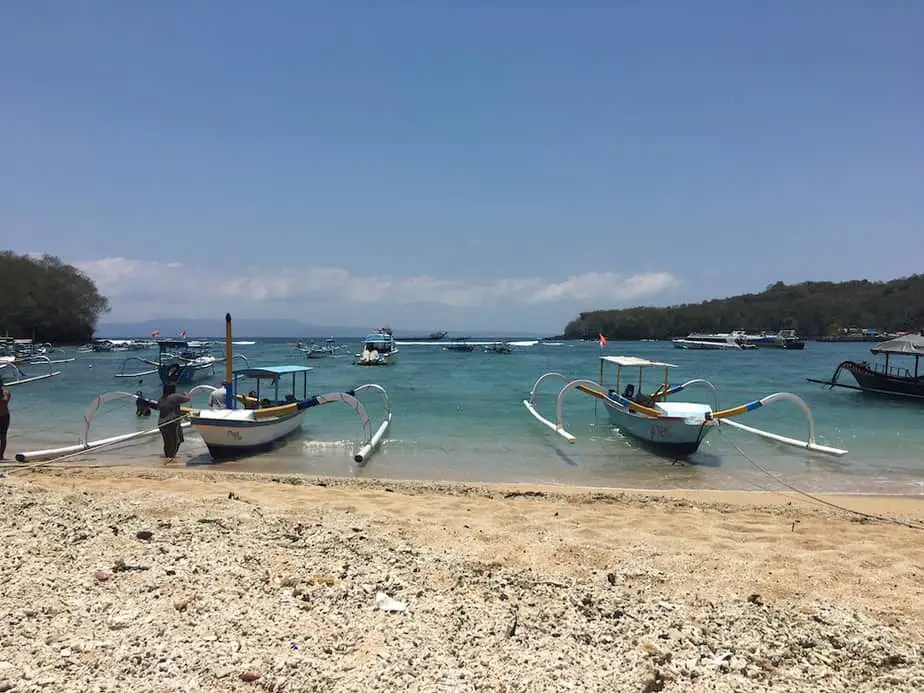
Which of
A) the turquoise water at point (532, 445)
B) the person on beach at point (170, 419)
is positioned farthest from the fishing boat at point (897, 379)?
the person on beach at point (170, 419)

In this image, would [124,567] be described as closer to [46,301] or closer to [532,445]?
[532,445]

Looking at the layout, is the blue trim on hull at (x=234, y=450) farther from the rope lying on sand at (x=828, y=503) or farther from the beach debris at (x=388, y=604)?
the rope lying on sand at (x=828, y=503)

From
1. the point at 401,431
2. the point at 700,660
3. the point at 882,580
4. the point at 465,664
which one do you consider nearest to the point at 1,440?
the point at 401,431

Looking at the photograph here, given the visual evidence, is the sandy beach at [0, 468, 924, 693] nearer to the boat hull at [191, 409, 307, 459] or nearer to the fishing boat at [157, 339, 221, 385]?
the boat hull at [191, 409, 307, 459]

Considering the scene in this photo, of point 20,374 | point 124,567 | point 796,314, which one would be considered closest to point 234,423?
point 124,567

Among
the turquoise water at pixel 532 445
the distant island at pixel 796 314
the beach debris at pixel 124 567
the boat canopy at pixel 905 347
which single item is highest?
the distant island at pixel 796 314

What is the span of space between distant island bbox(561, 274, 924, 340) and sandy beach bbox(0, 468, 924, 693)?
154702mm

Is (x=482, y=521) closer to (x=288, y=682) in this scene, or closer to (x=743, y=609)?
(x=743, y=609)

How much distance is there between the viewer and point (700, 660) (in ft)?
11.5

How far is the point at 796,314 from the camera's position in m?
156

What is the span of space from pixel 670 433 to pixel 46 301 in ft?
336

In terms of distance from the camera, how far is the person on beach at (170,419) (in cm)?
1346

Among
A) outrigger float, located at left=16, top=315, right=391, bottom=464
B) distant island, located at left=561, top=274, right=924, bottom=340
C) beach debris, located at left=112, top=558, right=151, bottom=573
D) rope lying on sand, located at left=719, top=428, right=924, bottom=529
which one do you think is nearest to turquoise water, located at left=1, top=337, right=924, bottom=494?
rope lying on sand, located at left=719, top=428, right=924, bottom=529

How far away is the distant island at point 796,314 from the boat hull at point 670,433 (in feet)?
478
